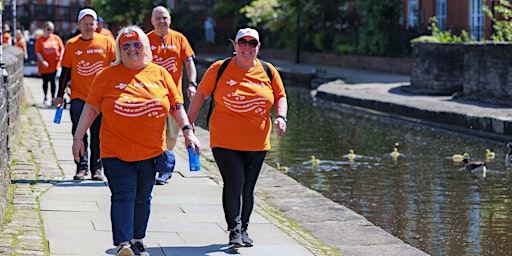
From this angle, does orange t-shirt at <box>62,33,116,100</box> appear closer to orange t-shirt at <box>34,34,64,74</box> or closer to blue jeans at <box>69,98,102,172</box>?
blue jeans at <box>69,98,102,172</box>

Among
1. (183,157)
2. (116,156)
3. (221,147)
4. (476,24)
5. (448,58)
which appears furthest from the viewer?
(476,24)

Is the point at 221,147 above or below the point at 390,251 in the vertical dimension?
above

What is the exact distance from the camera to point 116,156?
7.69m

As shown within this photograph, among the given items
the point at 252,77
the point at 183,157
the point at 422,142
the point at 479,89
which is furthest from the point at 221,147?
the point at 479,89

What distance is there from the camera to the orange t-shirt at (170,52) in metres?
11.5

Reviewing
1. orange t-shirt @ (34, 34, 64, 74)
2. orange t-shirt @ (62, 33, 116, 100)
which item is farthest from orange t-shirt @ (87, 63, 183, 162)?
orange t-shirt @ (34, 34, 64, 74)

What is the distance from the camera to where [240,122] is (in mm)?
8328

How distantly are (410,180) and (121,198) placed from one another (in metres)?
6.56

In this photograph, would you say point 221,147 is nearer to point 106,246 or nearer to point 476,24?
point 106,246

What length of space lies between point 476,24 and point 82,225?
29.0 meters

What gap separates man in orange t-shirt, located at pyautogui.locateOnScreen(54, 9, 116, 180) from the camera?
11.6 metres

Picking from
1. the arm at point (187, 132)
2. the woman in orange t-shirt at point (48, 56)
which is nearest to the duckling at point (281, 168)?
the arm at point (187, 132)

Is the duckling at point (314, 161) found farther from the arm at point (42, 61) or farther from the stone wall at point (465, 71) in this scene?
the arm at point (42, 61)

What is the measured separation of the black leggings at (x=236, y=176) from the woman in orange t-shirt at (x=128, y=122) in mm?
678
